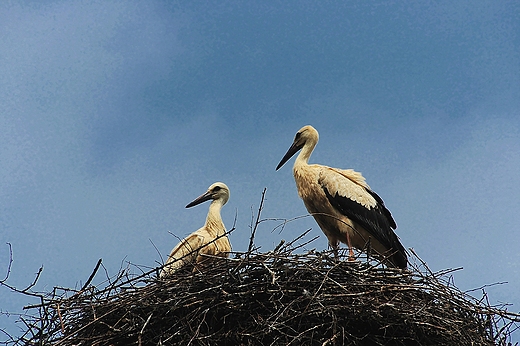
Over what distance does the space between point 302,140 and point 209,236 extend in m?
1.17

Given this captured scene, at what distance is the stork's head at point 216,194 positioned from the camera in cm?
743

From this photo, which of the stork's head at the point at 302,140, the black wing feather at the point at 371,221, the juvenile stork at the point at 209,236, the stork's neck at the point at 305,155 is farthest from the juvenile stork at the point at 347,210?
the juvenile stork at the point at 209,236

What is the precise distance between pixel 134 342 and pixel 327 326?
3.51 feet

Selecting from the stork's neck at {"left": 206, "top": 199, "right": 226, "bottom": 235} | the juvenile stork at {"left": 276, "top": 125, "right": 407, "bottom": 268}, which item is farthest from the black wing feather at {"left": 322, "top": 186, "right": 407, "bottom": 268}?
the stork's neck at {"left": 206, "top": 199, "right": 226, "bottom": 235}

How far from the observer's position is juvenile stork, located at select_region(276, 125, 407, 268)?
617 centimetres

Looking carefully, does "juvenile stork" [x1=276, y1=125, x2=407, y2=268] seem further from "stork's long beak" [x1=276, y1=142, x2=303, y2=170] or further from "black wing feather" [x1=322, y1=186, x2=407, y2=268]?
"stork's long beak" [x1=276, y1=142, x2=303, y2=170]

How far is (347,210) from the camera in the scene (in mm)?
6184

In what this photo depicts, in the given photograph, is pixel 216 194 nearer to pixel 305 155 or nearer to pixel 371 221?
pixel 305 155

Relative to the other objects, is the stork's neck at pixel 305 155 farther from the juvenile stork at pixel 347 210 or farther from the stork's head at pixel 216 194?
the stork's head at pixel 216 194

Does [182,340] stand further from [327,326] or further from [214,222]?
[214,222]

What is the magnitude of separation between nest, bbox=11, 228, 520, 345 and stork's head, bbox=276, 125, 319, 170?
7.51 feet

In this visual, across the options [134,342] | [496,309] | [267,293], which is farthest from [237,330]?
[496,309]

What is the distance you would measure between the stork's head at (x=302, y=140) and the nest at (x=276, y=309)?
2288 mm

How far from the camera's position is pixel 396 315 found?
439 cm
